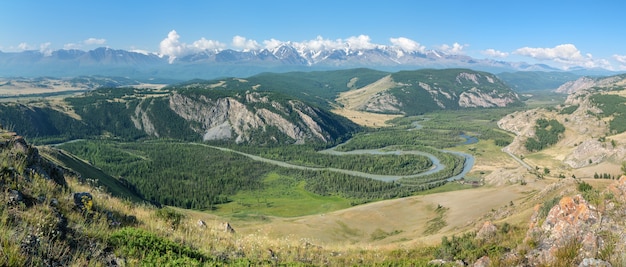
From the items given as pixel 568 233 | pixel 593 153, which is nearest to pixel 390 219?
pixel 568 233

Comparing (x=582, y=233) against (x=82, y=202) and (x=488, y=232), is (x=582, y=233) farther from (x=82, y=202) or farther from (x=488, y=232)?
(x=82, y=202)

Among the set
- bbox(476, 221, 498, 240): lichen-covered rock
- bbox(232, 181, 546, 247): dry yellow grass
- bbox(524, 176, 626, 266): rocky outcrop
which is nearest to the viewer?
bbox(524, 176, 626, 266): rocky outcrop

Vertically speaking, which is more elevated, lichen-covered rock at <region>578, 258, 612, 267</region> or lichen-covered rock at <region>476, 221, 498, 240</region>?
lichen-covered rock at <region>578, 258, 612, 267</region>

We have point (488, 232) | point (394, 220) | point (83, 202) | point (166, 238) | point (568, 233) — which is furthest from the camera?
point (394, 220)

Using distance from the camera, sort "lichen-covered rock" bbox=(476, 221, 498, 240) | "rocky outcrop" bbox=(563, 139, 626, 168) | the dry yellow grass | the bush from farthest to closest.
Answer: "rocky outcrop" bbox=(563, 139, 626, 168) < the dry yellow grass < "lichen-covered rock" bbox=(476, 221, 498, 240) < the bush

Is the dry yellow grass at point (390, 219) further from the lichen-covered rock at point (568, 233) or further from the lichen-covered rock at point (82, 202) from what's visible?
the lichen-covered rock at point (82, 202)

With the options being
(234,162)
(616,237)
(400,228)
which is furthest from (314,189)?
(616,237)

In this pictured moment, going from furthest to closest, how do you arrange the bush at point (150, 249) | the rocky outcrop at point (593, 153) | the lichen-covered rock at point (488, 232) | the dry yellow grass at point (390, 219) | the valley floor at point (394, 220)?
the rocky outcrop at point (593, 153) < the dry yellow grass at point (390, 219) < the valley floor at point (394, 220) < the lichen-covered rock at point (488, 232) < the bush at point (150, 249)

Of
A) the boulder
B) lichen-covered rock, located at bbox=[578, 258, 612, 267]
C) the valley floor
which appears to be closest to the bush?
the boulder

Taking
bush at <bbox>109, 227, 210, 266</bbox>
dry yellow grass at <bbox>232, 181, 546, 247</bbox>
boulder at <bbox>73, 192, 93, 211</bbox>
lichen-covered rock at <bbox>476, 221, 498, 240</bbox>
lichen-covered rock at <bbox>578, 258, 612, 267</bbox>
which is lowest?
dry yellow grass at <bbox>232, 181, 546, 247</bbox>

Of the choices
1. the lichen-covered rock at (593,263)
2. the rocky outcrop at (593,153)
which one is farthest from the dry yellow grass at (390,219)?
the rocky outcrop at (593,153)

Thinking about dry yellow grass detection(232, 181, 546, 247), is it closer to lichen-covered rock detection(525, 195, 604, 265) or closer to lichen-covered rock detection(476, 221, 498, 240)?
lichen-covered rock detection(476, 221, 498, 240)

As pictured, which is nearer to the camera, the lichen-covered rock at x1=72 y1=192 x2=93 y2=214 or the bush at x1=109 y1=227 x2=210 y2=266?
the bush at x1=109 y1=227 x2=210 y2=266
